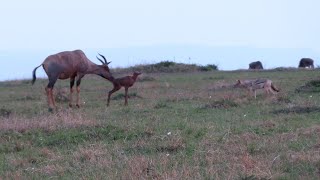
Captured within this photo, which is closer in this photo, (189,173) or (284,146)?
(189,173)

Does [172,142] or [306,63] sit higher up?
[172,142]

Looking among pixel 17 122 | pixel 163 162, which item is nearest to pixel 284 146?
pixel 163 162

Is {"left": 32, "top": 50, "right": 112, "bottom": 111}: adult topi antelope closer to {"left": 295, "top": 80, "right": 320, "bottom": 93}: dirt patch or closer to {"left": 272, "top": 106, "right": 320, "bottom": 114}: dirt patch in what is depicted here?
{"left": 295, "top": 80, "right": 320, "bottom": 93}: dirt patch

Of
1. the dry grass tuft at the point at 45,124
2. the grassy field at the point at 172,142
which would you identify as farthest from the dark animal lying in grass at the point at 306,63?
the dry grass tuft at the point at 45,124

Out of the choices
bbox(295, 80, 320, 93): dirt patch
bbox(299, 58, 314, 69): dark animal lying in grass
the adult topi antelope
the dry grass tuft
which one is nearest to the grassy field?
the dry grass tuft

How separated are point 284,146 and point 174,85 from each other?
53.9 feet

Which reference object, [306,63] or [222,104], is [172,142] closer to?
[222,104]

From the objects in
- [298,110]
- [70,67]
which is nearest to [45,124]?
[298,110]

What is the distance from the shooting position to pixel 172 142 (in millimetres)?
10406

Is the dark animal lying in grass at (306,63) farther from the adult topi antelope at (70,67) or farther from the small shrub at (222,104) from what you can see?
the small shrub at (222,104)

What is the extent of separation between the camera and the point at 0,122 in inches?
535

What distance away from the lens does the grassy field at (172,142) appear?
8.59 m

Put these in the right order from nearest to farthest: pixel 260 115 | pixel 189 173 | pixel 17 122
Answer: pixel 189 173, pixel 17 122, pixel 260 115

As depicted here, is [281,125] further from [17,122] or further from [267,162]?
[17,122]
